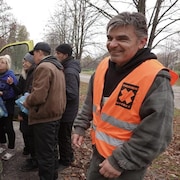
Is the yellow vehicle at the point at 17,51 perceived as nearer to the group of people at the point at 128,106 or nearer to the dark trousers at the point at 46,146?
the dark trousers at the point at 46,146

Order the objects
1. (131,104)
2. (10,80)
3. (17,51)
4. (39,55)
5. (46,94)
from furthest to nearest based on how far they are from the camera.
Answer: (17,51)
(10,80)
(39,55)
(46,94)
(131,104)

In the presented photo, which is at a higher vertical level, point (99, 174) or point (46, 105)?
point (46, 105)

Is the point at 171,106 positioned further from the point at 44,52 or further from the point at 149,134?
the point at 44,52

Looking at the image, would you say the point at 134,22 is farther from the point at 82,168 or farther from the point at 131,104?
the point at 82,168

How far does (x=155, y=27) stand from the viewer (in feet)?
18.7

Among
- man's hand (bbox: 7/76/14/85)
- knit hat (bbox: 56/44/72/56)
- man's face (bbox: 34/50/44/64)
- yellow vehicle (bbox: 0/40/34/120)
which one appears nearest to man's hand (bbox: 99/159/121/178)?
man's face (bbox: 34/50/44/64)

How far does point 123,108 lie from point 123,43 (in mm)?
484

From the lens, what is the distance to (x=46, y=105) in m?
2.87

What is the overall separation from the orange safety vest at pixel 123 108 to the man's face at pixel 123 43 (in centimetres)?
13

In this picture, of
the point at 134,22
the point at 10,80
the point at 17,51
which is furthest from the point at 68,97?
the point at 17,51

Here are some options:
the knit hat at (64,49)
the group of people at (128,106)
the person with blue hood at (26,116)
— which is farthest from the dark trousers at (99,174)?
the knit hat at (64,49)

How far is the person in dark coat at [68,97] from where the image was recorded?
3570 mm

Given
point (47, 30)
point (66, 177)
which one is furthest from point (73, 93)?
point (47, 30)

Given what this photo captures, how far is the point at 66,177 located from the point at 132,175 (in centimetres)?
194
